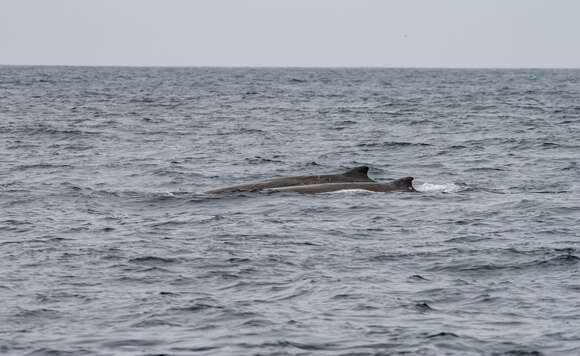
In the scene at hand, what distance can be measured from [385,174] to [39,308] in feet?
54.4

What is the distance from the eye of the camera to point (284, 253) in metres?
16.4

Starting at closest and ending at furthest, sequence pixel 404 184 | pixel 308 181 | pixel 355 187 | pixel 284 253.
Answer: pixel 284 253 → pixel 355 187 → pixel 404 184 → pixel 308 181

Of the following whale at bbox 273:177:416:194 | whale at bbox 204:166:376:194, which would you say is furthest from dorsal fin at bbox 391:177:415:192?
whale at bbox 204:166:376:194

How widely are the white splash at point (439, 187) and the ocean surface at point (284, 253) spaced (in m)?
0.06

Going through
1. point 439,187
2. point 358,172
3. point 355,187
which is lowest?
point 439,187

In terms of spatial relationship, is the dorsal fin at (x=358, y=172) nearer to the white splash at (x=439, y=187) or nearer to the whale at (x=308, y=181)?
the whale at (x=308, y=181)

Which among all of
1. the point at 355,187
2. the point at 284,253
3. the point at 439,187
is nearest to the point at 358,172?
the point at 355,187

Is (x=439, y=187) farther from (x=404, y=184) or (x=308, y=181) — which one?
(x=308, y=181)

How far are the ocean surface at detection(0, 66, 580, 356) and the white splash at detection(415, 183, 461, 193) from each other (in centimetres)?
6

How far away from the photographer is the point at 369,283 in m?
14.4

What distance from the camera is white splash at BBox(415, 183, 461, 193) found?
24239mm

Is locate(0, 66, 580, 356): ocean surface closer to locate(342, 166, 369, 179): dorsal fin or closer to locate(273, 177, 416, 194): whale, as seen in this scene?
locate(273, 177, 416, 194): whale

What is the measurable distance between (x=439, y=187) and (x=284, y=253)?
30.2 ft

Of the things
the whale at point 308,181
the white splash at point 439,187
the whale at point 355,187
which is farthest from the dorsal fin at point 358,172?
the white splash at point 439,187
